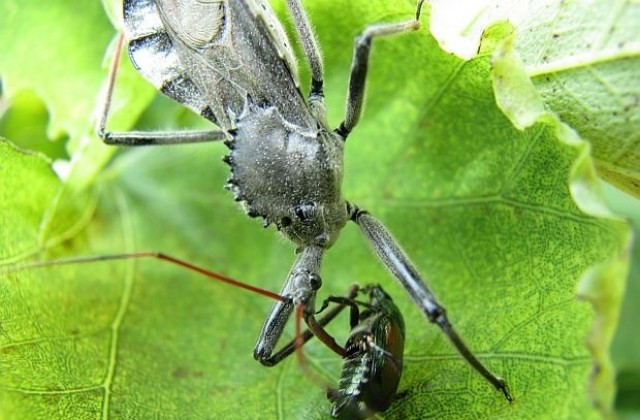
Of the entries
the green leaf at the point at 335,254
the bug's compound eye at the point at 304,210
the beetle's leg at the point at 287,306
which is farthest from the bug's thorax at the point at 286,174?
the green leaf at the point at 335,254

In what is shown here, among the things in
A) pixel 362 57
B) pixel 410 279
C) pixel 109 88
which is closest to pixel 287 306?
pixel 410 279

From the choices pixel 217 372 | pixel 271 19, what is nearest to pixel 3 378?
pixel 217 372

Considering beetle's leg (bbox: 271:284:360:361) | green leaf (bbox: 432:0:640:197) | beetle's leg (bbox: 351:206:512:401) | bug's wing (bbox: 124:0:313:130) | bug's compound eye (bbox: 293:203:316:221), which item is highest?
green leaf (bbox: 432:0:640:197)

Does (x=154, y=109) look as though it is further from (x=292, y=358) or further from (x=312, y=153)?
(x=292, y=358)

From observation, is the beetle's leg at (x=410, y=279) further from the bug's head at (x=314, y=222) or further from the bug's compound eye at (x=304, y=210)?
the bug's compound eye at (x=304, y=210)

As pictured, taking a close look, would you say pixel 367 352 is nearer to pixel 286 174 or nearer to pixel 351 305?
pixel 351 305

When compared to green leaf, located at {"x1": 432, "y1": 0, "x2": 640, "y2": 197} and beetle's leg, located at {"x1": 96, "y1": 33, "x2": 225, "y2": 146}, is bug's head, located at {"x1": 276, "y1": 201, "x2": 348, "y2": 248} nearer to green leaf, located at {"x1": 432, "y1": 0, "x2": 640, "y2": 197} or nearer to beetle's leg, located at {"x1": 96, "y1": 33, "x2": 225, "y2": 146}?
beetle's leg, located at {"x1": 96, "y1": 33, "x2": 225, "y2": 146}

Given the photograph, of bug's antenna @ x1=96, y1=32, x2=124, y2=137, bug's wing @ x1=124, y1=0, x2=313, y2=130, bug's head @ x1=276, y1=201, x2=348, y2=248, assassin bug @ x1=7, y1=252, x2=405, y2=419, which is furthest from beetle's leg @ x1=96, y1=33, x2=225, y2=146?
assassin bug @ x1=7, y1=252, x2=405, y2=419
